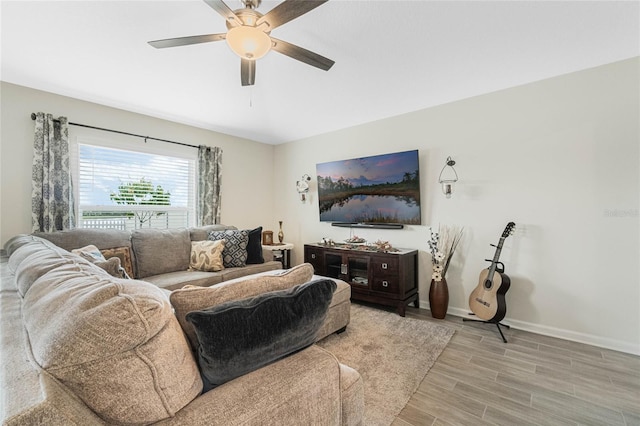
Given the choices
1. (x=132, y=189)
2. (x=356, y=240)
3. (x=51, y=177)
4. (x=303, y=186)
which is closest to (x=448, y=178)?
(x=356, y=240)

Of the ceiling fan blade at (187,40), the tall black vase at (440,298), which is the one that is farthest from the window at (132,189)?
the tall black vase at (440,298)

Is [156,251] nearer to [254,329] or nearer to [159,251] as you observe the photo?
[159,251]

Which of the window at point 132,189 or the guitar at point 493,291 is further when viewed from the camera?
the window at point 132,189

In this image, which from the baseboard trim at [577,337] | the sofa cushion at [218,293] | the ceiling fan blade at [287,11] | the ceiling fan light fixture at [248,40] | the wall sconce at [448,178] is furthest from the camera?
the wall sconce at [448,178]

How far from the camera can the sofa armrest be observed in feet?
2.65

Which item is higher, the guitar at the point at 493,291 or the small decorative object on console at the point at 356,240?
the small decorative object on console at the point at 356,240

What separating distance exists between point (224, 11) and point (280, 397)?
189 cm

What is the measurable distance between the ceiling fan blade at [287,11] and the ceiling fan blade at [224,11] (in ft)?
0.43

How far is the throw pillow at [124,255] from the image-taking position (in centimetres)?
281

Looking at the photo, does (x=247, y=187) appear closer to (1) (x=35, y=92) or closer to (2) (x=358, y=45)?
(1) (x=35, y=92)

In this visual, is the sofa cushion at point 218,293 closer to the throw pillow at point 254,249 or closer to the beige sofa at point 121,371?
the beige sofa at point 121,371

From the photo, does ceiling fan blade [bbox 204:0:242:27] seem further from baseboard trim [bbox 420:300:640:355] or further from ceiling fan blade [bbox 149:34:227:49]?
baseboard trim [bbox 420:300:640:355]

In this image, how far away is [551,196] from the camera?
8.79 feet

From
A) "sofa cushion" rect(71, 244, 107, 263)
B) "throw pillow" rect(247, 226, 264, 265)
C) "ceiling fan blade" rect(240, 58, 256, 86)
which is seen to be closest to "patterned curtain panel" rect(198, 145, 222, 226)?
"throw pillow" rect(247, 226, 264, 265)
